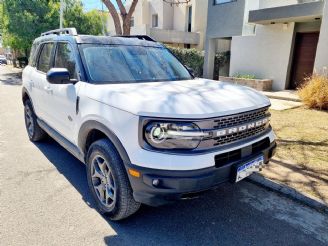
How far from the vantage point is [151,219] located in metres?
3.03

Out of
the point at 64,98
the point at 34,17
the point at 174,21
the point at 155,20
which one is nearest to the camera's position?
the point at 64,98

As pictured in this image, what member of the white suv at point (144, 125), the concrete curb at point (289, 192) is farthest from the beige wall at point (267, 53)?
the white suv at point (144, 125)

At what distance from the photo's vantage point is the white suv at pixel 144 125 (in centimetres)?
239

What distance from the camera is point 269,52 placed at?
12.8 m

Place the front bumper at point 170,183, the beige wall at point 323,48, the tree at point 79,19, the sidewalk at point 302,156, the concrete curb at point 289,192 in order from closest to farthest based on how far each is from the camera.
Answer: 1. the front bumper at point 170,183
2. the concrete curb at point 289,192
3. the sidewalk at point 302,156
4. the beige wall at point 323,48
5. the tree at point 79,19

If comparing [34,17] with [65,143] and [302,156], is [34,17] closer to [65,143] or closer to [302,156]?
[65,143]

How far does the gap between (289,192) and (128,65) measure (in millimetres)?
2566

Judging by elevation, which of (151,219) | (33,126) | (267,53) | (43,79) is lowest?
(151,219)

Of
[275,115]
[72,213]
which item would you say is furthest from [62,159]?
[275,115]

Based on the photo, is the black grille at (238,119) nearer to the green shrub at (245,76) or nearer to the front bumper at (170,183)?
the front bumper at (170,183)

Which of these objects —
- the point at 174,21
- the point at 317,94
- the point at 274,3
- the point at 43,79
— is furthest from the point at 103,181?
the point at 174,21

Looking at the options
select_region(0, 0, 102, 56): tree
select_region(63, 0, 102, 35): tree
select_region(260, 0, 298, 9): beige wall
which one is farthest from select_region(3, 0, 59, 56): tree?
select_region(260, 0, 298, 9): beige wall

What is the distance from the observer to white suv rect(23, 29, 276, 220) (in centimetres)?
239

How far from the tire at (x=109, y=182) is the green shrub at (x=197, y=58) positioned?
576 inches
